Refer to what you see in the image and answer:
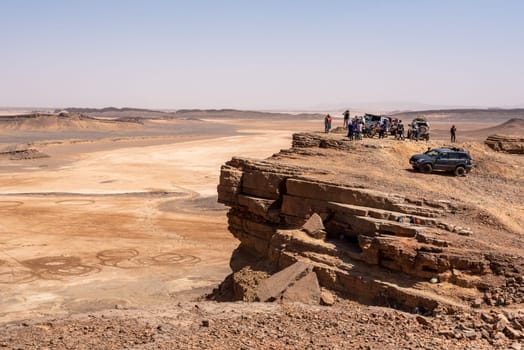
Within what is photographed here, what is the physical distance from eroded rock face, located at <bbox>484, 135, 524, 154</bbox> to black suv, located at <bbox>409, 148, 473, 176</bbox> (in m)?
8.48

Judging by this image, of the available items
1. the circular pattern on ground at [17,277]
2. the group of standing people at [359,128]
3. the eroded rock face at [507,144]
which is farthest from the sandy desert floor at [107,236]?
the eroded rock face at [507,144]

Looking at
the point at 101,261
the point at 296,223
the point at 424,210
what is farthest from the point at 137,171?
the point at 424,210

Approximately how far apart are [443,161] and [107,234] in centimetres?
2081

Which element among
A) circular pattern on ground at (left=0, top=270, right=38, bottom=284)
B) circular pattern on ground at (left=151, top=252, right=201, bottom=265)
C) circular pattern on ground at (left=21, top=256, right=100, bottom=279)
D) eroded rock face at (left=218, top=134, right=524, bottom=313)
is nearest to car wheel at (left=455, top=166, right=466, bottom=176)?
eroded rock face at (left=218, top=134, right=524, bottom=313)

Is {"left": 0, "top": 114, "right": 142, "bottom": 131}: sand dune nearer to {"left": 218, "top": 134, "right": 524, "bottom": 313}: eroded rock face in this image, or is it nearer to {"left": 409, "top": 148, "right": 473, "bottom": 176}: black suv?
{"left": 218, "top": 134, "right": 524, "bottom": 313}: eroded rock face

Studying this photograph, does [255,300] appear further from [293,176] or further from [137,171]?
[137,171]

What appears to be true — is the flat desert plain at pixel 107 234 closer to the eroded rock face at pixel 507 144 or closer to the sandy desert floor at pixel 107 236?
the sandy desert floor at pixel 107 236

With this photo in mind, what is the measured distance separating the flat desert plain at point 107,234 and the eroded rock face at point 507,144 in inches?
643

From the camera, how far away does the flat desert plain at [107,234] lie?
23.6 meters

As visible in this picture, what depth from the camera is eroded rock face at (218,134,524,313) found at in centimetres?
1348

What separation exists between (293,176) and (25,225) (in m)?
23.1

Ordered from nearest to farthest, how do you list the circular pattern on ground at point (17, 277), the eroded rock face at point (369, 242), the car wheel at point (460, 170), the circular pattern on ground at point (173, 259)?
the eroded rock face at point (369, 242)
the car wheel at point (460, 170)
the circular pattern on ground at point (17, 277)
the circular pattern on ground at point (173, 259)

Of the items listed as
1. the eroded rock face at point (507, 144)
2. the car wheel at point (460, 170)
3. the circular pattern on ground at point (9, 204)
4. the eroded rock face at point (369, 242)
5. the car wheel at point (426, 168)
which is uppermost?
the eroded rock face at point (507, 144)

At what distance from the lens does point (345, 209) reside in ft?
56.8
